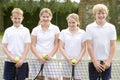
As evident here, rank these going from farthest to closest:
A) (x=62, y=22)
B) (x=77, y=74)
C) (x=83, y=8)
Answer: (x=62, y=22) < (x=83, y=8) < (x=77, y=74)

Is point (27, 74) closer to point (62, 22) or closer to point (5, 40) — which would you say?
point (5, 40)

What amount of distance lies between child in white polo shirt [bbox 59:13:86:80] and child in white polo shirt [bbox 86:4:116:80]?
263mm

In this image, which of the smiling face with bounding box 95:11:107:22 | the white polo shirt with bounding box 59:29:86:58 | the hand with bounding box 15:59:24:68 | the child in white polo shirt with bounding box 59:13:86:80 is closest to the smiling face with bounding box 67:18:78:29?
the child in white polo shirt with bounding box 59:13:86:80

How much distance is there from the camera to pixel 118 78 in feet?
23.9

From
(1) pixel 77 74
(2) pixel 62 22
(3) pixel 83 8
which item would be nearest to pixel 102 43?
(1) pixel 77 74

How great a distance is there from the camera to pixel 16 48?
22.1ft

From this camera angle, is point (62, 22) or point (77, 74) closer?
point (77, 74)

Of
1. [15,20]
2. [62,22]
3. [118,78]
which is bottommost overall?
[118,78]

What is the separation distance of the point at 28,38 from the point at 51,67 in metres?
0.59

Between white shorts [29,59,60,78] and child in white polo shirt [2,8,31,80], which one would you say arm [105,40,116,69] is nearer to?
white shorts [29,59,60,78]

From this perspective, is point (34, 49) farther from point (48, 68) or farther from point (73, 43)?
point (73, 43)

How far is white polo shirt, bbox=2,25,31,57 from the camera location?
676cm

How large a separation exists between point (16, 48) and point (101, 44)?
51.6 inches

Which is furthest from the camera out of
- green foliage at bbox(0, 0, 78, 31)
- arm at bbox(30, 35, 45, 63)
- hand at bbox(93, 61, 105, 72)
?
green foliage at bbox(0, 0, 78, 31)
